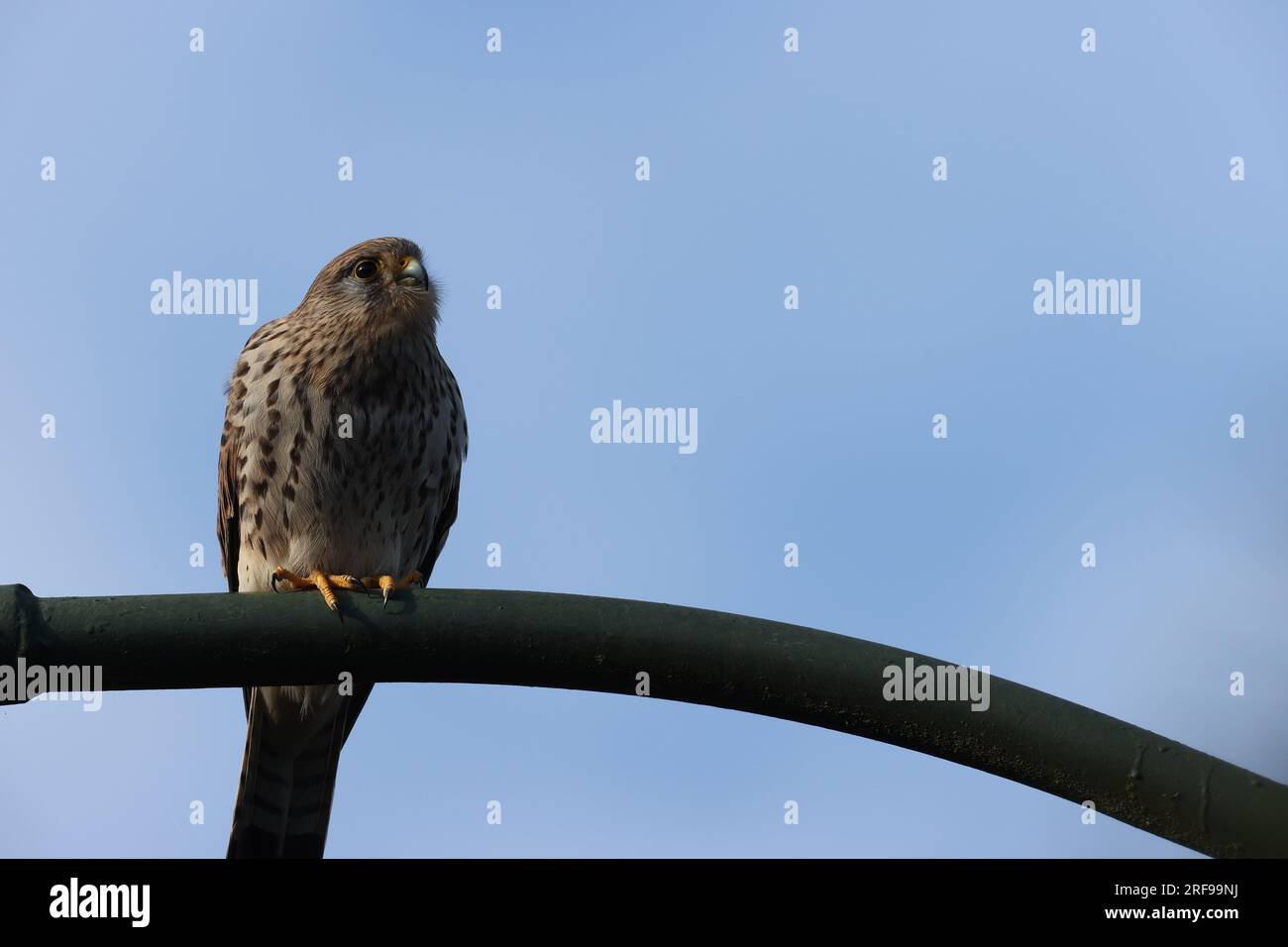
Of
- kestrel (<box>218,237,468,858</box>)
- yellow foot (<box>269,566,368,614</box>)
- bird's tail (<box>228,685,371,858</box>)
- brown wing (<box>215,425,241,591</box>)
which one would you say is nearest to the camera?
yellow foot (<box>269,566,368,614</box>)

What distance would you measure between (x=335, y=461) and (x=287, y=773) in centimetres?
144

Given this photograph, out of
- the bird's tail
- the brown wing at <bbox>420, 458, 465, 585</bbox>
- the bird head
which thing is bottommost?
the bird's tail

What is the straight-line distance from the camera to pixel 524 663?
12.5 feet

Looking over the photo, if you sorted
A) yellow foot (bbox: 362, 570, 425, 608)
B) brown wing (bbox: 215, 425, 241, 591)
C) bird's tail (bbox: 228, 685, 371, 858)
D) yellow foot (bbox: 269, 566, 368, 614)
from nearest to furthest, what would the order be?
1. yellow foot (bbox: 362, 570, 425, 608)
2. yellow foot (bbox: 269, 566, 368, 614)
3. bird's tail (bbox: 228, 685, 371, 858)
4. brown wing (bbox: 215, 425, 241, 591)

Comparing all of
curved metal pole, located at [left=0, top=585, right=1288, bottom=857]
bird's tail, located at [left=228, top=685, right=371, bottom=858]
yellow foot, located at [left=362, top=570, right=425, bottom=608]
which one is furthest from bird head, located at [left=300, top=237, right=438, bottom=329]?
curved metal pole, located at [left=0, top=585, right=1288, bottom=857]

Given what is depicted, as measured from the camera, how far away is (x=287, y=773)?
22.4 feet

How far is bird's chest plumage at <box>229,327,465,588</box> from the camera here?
6.58m

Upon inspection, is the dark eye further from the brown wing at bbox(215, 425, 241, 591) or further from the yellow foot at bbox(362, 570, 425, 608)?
the yellow foot at bbox(362, 570, 425, 608)

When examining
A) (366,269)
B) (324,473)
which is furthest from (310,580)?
(366,269)
